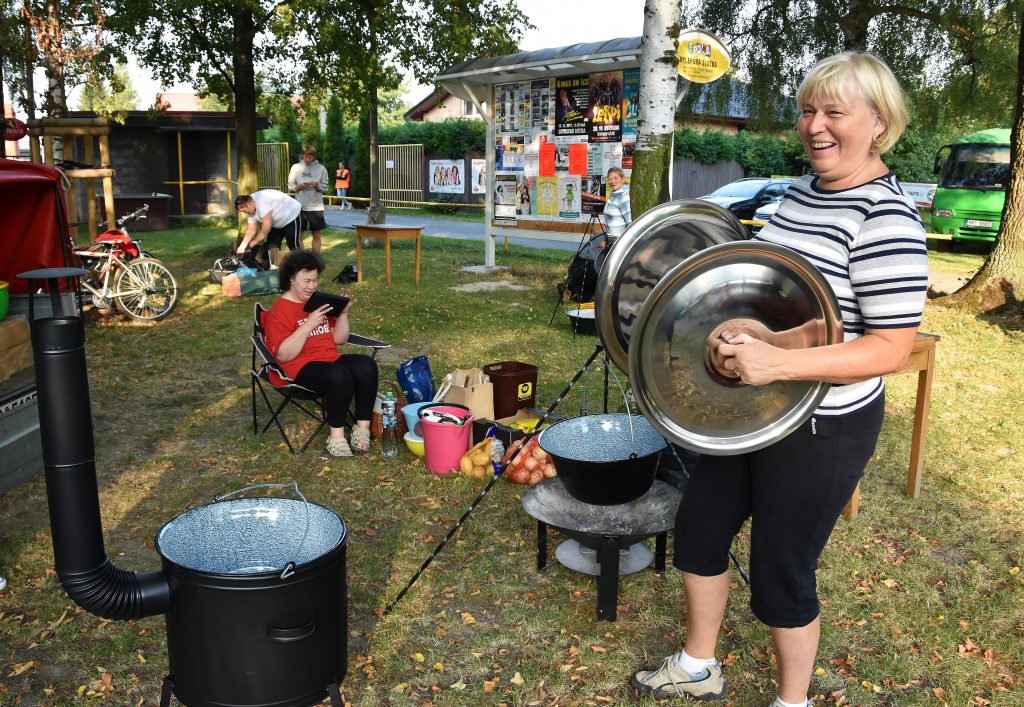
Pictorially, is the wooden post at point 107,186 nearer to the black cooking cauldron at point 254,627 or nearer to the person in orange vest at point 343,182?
the black cooking cauldron at point 254,627

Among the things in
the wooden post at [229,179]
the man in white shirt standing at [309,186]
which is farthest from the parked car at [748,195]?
the wooden post at [229,179]

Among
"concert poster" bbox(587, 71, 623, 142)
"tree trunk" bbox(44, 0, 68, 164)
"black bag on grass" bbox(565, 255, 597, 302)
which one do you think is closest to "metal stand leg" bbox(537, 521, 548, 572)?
"black bag on grass" bbox(565, 255, 597, 302)

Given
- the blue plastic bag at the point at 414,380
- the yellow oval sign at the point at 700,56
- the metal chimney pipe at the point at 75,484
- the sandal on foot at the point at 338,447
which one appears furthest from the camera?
the yellow oval sign at the point at 700,56

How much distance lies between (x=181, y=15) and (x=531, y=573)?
1347cm

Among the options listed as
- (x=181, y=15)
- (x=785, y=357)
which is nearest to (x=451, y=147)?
(x=181, y=15)

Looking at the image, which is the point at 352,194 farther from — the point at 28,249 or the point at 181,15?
the point at 28,249

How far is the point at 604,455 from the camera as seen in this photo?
4012 mm

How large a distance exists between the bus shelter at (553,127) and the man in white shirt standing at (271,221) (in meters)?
3.02

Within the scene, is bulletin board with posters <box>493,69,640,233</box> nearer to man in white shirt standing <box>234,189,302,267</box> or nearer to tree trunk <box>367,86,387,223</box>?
man in white shirt standing <box>234,189,302,267</box>

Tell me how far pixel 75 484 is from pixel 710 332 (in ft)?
5.84

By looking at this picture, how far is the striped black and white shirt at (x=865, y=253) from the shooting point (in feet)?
6.88

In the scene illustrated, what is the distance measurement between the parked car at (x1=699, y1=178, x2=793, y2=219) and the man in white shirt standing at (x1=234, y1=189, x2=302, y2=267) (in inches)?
419

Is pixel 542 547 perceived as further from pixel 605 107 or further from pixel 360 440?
pixel 605 107

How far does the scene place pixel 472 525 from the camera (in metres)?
4.42
